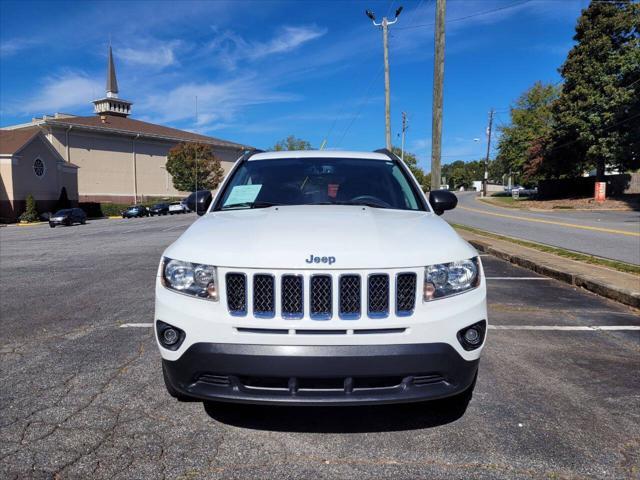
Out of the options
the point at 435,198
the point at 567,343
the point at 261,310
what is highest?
the point at 435,198

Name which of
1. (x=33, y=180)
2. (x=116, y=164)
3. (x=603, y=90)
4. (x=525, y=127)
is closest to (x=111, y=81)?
(x=116, y=164)

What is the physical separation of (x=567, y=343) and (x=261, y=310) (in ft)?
11.5

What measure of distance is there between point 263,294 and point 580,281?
6.49m

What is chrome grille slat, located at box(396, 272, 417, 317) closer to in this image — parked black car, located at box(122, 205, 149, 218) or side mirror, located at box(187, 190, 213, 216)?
side mirror, located at box(187, 190, 213, 216)

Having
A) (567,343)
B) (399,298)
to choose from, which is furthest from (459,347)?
(567,343)

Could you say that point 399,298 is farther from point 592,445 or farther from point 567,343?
point 567,343

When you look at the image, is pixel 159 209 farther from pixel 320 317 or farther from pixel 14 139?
pixel 320 317

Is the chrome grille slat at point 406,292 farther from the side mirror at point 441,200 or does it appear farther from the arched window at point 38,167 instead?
the arched window at point 38,167

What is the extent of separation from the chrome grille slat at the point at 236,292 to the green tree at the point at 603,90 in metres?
37.8

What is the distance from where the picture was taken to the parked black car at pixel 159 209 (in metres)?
51.0

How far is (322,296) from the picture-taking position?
2.70 m

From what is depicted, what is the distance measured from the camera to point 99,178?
56031 mm

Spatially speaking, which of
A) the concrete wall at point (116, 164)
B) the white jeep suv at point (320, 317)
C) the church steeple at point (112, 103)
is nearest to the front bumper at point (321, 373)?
the white jeep suv at point (320, 317)

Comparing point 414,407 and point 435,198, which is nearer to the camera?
point 414,407
